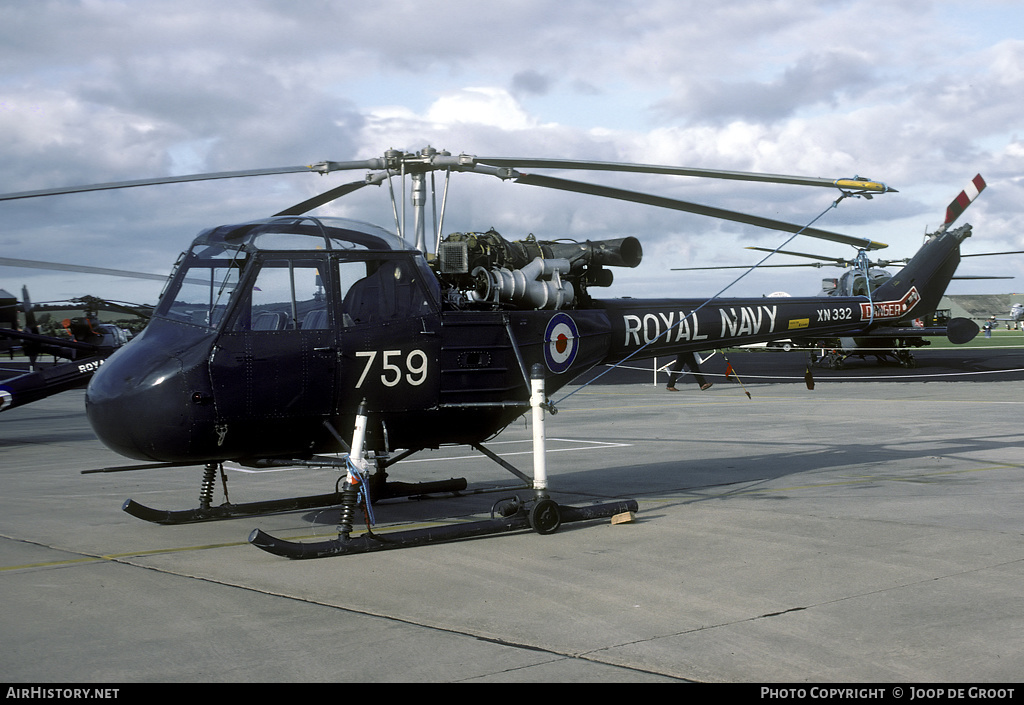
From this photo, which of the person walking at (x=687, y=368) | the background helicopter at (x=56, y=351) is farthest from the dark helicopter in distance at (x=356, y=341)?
the person walking at (x=687, y=368)

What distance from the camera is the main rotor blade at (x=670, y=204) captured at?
888 centimetres

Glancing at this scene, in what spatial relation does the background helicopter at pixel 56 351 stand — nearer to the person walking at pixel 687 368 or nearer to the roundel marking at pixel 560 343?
the roundel marking at pixel 560 343

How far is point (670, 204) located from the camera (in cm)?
922

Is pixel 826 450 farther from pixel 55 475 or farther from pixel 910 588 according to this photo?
pixel 55 475

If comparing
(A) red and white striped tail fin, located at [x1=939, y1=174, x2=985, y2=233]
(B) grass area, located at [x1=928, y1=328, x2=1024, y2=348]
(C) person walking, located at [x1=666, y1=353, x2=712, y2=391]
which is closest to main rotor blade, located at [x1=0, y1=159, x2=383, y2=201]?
(A) red and white striped tail fin, located at [x1=939, y1=174, x2=985, y2=233]

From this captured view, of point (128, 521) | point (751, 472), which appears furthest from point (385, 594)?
point (751, 472)

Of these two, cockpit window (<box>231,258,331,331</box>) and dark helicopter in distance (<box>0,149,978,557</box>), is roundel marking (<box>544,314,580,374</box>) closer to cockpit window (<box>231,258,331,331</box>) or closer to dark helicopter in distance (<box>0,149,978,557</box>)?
dark helicopter in distance (<box>0,149,978,557</box>)

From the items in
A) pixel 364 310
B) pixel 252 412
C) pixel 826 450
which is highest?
pixel 364 310

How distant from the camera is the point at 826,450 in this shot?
13836 millimetres

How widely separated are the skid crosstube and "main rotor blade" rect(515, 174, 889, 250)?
3.02 meters

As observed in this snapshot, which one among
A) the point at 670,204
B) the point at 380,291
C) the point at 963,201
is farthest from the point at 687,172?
the point at 963,201

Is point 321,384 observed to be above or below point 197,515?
above

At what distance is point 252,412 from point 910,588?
5.10 metres
